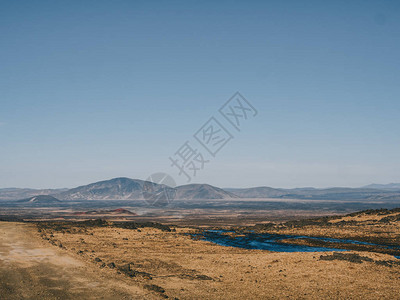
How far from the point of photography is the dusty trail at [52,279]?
1897 cm

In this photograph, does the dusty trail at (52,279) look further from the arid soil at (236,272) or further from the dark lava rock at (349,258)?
the dark lava rock at (349,258)

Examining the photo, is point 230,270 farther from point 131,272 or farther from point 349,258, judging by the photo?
point 349,258

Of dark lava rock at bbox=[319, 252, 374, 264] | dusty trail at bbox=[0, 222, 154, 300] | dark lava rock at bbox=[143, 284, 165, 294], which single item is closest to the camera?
dusty trail at bbox=[0, 222, 154, 300]

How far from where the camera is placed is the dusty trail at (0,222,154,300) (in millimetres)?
18969

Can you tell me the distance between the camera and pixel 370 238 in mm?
47031

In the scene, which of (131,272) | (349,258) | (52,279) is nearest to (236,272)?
(131,272)

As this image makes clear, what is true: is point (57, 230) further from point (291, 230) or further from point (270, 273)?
point (291, 230)

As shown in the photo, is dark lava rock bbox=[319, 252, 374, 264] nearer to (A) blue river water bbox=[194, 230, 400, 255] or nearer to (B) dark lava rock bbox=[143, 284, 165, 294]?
(A) blue river water bbox=[194, 230, 400, 255]

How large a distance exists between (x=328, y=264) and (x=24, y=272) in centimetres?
2355

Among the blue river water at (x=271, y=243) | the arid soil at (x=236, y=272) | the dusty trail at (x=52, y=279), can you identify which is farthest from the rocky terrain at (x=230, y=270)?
the blue river water at (x=271, y=243)

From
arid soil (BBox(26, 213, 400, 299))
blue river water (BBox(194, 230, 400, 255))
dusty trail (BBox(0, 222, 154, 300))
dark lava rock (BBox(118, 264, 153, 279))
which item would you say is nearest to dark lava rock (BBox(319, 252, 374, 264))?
arid soil (BBox(26, 213, 400, 299))

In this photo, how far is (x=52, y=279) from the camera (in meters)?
21.9

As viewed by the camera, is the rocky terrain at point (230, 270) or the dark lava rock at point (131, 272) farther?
the dark lava rock at point (131, 272)

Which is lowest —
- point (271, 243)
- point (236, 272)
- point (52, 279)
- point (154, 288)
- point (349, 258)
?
point (271, 243)
